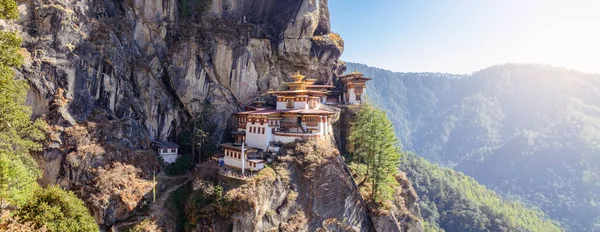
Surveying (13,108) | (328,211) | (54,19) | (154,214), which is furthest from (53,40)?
(328,211)

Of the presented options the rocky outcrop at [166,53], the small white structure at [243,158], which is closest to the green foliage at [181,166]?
the small white structure at [243,158]

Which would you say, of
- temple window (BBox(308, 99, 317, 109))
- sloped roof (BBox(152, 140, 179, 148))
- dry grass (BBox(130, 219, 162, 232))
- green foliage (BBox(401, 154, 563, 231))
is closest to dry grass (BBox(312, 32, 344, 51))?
temple window (BBox(308, 99, 317, 109))

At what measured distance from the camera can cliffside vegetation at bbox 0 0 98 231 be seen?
17156mm

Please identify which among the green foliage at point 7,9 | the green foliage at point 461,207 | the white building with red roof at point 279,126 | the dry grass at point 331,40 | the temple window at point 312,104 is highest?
the dry grass at point 331,40

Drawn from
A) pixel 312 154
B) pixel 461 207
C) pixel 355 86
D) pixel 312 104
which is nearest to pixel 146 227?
pixel 312 154

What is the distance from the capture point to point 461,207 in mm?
97312

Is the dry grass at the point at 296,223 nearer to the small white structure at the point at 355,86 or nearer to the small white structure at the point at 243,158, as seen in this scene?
the small white structure at the point at 243,158

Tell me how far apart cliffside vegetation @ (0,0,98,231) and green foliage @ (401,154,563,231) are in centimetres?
8414

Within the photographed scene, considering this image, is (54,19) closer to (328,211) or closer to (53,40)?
(53,40)

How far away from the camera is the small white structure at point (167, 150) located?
119ft

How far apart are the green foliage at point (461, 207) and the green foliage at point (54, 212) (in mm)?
83138

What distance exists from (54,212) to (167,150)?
1751cm

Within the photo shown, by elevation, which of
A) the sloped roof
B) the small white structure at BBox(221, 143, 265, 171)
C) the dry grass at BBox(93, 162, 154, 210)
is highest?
the sloped roof

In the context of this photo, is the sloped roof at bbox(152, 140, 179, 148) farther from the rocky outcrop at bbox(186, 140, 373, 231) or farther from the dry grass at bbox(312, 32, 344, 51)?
the dry grass at bbox(312, 32, 344, 51)
